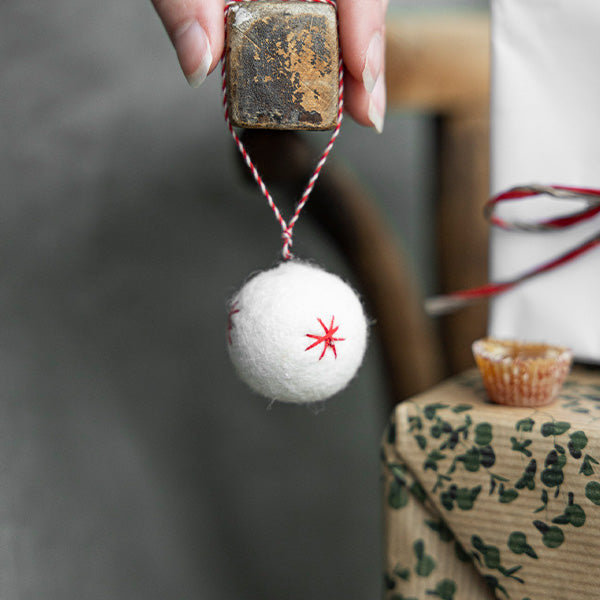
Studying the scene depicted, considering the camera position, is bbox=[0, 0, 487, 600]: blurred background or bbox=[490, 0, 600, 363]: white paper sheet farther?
bbox=[0, 0, 487, 600]: blurred background

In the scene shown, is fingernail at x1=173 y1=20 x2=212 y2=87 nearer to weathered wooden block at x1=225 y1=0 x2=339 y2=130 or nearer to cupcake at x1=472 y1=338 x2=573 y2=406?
weathered wooden block at x1=225 y1=0 x2=339 y2=130

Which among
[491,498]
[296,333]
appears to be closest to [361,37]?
Result: [296,333]

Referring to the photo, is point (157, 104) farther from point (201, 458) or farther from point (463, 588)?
point (463, 588)

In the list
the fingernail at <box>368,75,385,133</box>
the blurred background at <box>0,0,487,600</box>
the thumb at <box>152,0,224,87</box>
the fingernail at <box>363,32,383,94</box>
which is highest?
the thumb at <box>152,0,224,87</box>

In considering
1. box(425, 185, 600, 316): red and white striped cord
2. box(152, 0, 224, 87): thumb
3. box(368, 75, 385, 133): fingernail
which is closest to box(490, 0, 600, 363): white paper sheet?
box(425, 185, 600, 316): red and white striped cord

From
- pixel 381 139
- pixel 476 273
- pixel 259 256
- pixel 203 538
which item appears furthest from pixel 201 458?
pixel 381 139

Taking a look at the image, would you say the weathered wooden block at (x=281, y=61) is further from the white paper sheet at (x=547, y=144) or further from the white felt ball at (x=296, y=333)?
the white paper sheet at (x=547, y=144)

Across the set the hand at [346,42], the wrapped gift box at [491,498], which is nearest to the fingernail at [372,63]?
the hand at [346,42]
